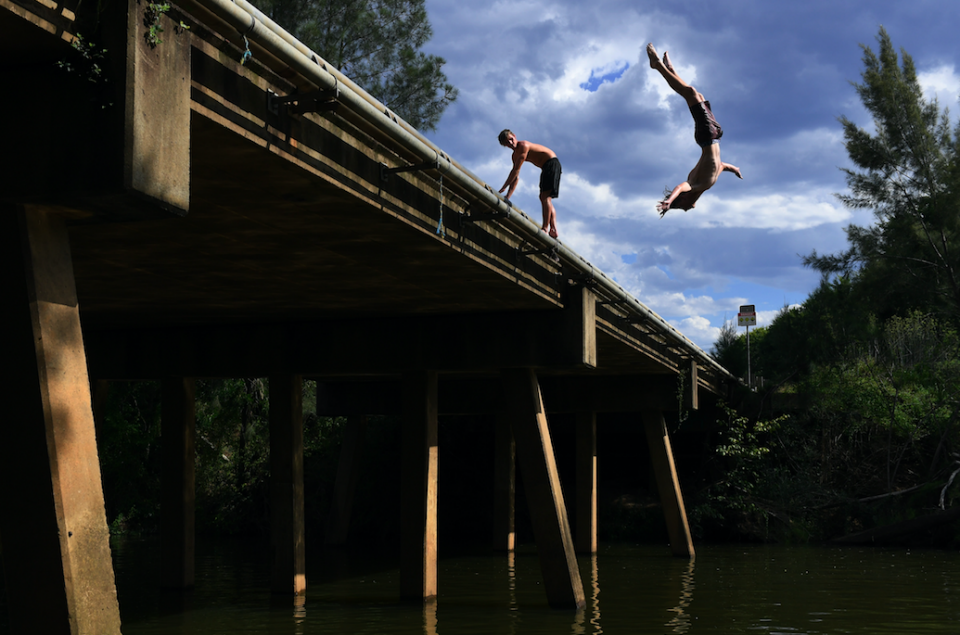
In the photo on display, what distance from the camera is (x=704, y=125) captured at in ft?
30.0

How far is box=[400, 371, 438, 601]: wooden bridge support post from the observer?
45.5 feet

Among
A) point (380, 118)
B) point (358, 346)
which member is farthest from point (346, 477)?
point (380, 118)

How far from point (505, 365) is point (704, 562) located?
1011cm

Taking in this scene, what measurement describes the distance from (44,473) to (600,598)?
1112 cm

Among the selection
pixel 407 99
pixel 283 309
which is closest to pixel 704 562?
pixel 283 309

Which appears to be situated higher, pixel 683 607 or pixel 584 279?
pixel 584 279

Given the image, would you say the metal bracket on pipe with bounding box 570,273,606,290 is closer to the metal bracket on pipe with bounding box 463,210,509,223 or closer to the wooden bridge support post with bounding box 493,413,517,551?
the metal bracket on pipe with bounding box 463,210,509,223

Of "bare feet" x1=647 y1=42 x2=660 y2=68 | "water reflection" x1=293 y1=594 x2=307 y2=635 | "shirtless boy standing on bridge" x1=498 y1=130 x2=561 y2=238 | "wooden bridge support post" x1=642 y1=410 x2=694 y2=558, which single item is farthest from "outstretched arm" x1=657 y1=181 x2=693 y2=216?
"wooden bridge support post" x1=642 y1=410 x2=694 y2=558

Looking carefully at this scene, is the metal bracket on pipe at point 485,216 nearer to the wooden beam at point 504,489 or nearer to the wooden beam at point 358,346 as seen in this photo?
the wooden beam at point 358,346

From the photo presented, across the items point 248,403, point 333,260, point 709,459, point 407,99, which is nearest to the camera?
point 333,260

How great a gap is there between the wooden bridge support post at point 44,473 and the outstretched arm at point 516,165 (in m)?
6.84

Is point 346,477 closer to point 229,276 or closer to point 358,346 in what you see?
point 358,346

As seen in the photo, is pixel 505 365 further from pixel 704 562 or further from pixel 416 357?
pixel 704 562

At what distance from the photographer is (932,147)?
34031 mm
